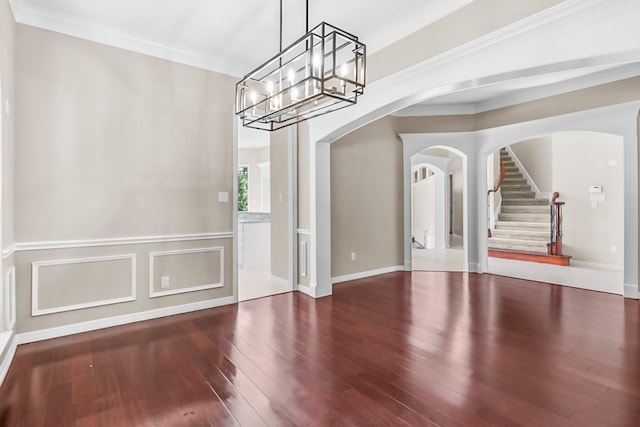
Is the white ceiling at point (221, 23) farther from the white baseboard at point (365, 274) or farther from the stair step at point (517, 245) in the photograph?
the stair step at point (517, 245)

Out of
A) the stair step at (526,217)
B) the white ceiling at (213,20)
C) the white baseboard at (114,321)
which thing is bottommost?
the white baseboard at (114,321)

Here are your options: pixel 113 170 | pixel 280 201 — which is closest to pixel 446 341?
pixel 280 201

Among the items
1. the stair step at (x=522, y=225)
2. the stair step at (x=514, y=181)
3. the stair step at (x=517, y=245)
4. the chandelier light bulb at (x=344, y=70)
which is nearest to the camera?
the chandelier light bulb at (x=344, y=70)

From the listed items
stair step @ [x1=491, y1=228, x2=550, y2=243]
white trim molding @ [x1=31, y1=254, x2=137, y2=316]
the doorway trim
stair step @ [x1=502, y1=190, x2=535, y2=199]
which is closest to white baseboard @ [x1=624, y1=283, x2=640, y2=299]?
the doorway trim

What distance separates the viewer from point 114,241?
342 centimetres

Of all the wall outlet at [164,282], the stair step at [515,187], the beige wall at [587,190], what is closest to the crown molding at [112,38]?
the wall outlet at [164,282]

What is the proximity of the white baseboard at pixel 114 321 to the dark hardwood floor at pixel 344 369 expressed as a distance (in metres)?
0.12

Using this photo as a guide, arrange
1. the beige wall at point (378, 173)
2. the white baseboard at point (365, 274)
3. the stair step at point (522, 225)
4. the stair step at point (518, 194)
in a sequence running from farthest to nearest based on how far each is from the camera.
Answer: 1. the stair step at point (518, 194)
2. the stair step at point (522, 225)
3. the white baseboard at point (365, 274)
4. the beige wall at point (378, 173)

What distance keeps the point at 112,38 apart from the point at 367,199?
159 inches

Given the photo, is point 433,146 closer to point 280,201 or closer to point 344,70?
point 280,201

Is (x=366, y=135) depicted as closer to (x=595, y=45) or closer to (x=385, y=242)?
(x=385, y=242)

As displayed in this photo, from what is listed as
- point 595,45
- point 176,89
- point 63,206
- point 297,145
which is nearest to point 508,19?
point 595,45

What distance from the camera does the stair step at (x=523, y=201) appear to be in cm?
827

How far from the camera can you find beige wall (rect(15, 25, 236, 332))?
303 cm
